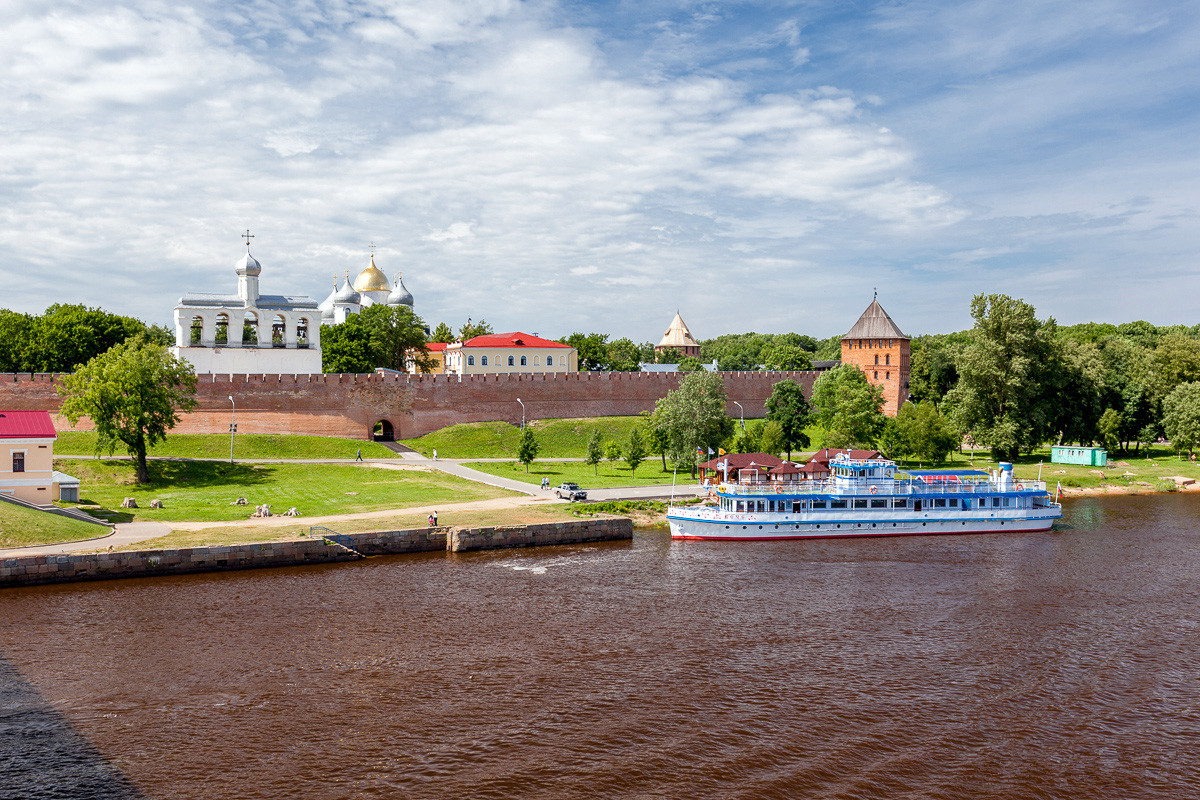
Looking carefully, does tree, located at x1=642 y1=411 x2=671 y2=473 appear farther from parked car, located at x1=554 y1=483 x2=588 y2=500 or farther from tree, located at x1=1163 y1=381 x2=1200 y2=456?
tree, located at x1=1163 y1=381 x2=1200 y2=456

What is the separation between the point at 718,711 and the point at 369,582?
45.1 ft

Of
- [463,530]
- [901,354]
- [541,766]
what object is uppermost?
[901,354]

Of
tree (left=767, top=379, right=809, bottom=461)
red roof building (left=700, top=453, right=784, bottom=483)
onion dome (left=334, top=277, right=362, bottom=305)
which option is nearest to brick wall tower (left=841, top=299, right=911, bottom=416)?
tree (left=767, top=379, right=809, bottom=461)

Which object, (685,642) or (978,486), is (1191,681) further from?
(978,486)

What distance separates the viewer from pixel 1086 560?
3192cm

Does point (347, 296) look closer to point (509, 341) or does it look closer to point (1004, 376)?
point (509, 341)

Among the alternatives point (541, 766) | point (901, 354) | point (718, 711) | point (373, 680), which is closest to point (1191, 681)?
point (718, 711)

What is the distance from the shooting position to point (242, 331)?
65000 millimetres

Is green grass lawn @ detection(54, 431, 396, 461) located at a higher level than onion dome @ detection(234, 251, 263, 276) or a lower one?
lower

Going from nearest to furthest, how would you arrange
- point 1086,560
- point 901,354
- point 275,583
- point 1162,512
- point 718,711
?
point 718,711, point 275,583, point 1086,560, point 1162,512, point 901,354

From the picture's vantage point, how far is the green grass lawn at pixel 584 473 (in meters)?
45.6

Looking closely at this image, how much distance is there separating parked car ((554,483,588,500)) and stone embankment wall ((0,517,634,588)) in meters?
3.83

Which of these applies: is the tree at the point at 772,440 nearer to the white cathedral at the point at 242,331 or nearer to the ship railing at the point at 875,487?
the ship railing at the point at 875,487

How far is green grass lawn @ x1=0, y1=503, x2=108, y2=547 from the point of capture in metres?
27.8
